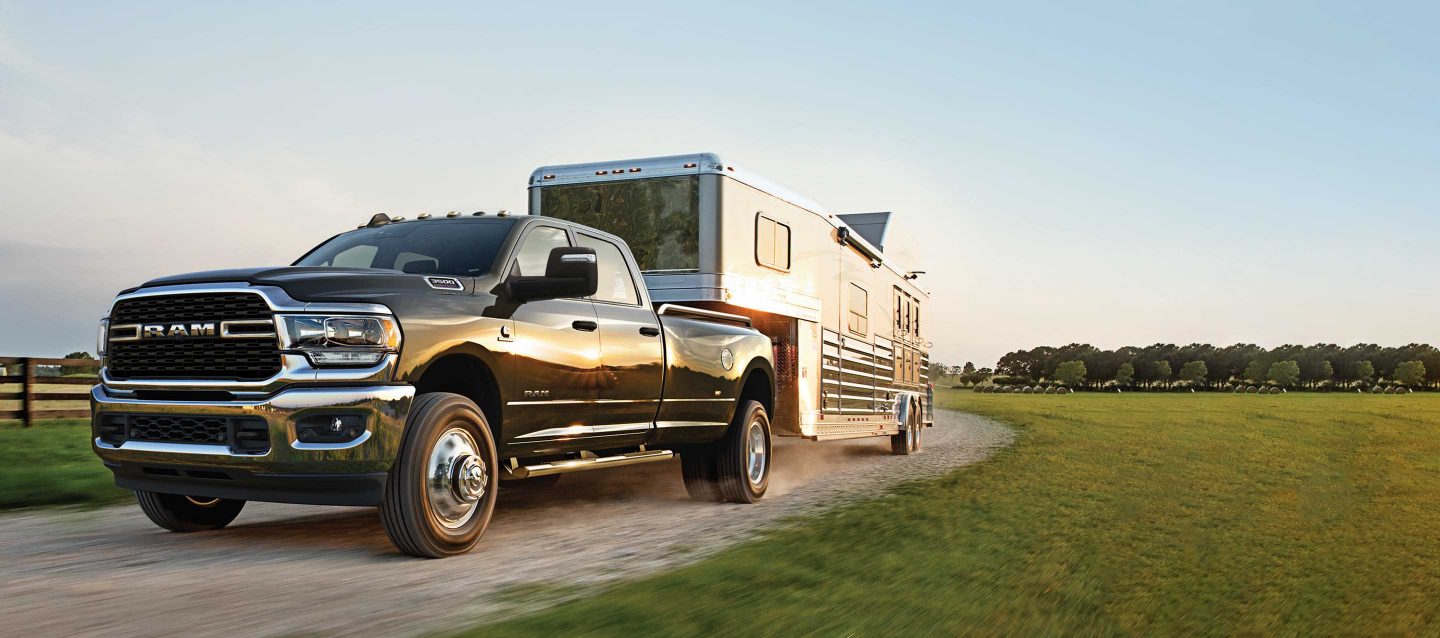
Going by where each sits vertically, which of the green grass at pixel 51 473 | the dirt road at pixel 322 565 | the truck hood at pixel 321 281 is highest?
the truck hood at pixel 321 281

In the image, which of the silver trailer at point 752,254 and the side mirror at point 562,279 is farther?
the silver trailer at point 752,254

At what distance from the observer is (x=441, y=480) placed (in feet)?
22.7

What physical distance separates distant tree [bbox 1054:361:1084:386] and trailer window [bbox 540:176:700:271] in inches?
6559

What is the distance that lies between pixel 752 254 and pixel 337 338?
7.01 m

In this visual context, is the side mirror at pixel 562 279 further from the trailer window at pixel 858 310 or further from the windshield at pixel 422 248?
the trailer window at pixel 858 310

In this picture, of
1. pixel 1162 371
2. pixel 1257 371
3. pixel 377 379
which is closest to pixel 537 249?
pixel 377 379

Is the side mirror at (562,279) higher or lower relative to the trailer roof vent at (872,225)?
lower

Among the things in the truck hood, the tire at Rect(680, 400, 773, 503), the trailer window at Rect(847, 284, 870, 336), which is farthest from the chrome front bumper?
the trailer window at Rect(847, 284, 870, 336)

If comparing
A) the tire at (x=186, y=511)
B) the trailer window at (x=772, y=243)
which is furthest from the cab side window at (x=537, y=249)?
the trailer window at (x=772, y=243)

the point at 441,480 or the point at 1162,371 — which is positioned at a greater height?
the point at 1162,371

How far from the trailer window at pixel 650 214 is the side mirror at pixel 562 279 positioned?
188 inches

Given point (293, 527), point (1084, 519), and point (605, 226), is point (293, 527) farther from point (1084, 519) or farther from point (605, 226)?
point (1084, 519)

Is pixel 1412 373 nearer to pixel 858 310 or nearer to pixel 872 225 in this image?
pixel 872 225

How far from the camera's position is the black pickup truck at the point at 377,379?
648 cm
